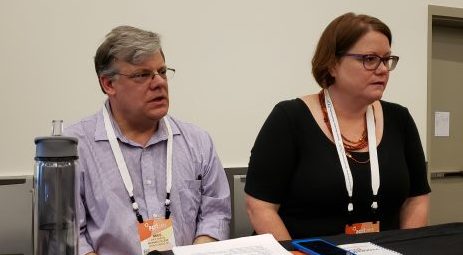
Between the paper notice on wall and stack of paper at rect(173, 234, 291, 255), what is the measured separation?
3.28 m

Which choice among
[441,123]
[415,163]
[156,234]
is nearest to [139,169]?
[156,234]

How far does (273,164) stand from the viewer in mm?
1686

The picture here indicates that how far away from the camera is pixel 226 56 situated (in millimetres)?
2980

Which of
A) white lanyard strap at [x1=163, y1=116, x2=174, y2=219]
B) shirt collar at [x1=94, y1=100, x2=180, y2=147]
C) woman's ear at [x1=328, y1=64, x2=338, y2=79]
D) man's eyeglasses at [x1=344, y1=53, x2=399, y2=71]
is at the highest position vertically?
man's eyeglasses at [x1=344, y1=53, x2=399, y2=71]

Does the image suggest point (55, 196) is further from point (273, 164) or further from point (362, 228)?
point (362, 228)

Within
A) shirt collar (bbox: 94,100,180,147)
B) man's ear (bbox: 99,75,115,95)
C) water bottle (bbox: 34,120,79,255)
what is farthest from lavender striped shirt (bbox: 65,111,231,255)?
water bottle (bbox: 34,120,79,255)

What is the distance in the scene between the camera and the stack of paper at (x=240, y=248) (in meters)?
1.02

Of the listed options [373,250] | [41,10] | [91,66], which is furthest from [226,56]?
[373,250]

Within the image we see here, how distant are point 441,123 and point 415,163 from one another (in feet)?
7.75

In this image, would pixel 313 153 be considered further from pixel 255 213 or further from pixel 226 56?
pixel 226 56

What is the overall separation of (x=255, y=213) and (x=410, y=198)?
661 mm

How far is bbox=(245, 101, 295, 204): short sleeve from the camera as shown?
1.69 meters

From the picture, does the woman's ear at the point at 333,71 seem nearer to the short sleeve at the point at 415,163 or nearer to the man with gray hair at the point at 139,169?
the short sleeve at the point at 415,163

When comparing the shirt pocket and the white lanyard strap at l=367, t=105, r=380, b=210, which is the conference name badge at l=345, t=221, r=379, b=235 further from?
the shirt pocket
